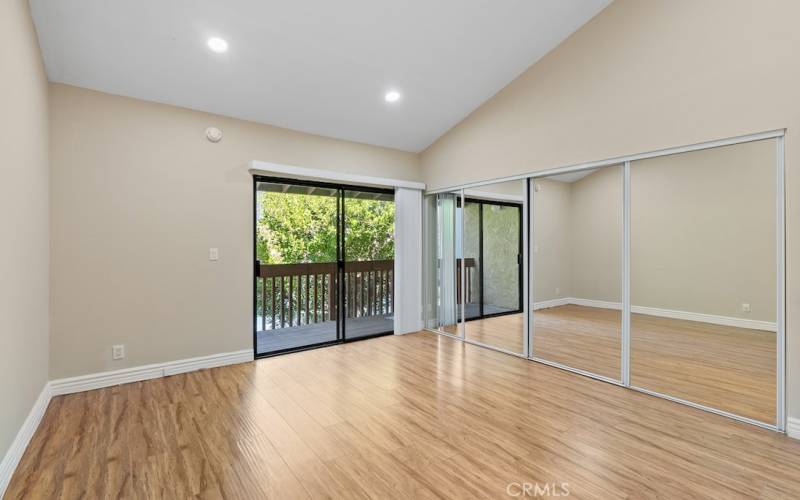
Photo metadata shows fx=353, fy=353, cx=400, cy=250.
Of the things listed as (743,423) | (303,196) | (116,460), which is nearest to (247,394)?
(116,460)

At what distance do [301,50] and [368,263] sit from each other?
2.69m

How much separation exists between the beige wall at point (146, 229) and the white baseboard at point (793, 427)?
14.5ft

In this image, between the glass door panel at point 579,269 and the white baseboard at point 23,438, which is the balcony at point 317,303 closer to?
the white baseboard at point 23,438

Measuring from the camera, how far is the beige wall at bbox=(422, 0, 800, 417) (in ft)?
7.54

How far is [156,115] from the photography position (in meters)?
3.35

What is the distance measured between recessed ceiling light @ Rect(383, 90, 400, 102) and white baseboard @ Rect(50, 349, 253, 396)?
3.13 m

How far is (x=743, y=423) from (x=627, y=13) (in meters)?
3.29

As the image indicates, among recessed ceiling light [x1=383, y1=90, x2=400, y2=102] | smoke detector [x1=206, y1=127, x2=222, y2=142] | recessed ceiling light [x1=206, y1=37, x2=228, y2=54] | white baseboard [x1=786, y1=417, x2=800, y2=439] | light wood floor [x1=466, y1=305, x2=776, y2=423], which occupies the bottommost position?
white baseboard [x1=786, y1=417, x2=800, y2=439]

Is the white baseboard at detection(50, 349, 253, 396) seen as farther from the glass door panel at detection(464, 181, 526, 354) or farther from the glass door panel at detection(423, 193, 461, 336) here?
the glass door panel at detection(464, 181, 526, 354)

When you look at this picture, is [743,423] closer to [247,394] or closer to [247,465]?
[247,465]

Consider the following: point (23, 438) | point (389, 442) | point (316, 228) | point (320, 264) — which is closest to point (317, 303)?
point (320, 264)

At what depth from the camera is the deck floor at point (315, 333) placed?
4.26 meters

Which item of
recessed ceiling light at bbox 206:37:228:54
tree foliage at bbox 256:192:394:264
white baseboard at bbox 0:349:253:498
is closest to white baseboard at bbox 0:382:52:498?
white baseboard at bbox 0:349:253:498

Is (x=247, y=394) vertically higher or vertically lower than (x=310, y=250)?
lower
